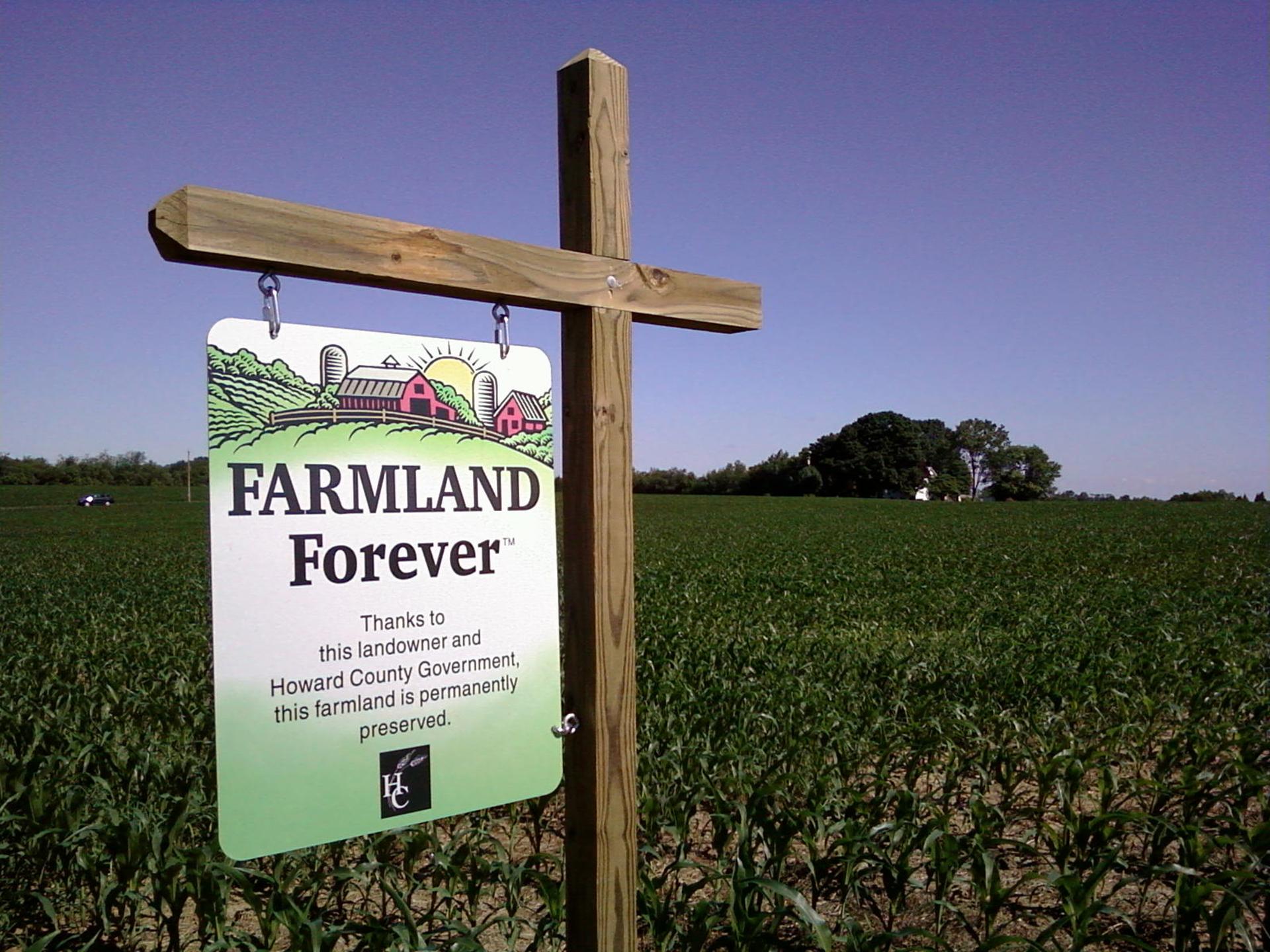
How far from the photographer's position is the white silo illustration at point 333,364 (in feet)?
6.58

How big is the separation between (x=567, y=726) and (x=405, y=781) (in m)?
0.44

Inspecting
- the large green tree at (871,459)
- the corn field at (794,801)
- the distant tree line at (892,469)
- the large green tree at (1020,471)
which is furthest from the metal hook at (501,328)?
the large green tree at (1020,471)

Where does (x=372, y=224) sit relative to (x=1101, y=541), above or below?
above

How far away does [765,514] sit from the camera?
41.5 m

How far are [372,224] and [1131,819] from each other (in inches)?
134

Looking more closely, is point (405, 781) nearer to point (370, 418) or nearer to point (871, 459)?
point (370, 418)

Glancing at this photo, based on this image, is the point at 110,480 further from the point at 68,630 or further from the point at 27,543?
the point at 68,630

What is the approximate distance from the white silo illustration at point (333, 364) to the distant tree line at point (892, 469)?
285 ft

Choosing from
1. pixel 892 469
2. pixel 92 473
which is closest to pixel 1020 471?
pixel 892 469

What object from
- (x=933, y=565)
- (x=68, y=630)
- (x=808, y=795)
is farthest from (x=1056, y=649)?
(x=68, y=630)

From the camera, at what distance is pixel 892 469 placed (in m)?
107

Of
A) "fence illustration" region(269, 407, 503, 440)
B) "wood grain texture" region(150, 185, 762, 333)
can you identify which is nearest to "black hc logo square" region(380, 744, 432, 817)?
"fence illustration" region(269, 407, 503, 440)

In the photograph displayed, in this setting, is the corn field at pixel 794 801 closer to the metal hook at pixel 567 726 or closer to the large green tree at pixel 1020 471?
the metal hook at pixel 567 726

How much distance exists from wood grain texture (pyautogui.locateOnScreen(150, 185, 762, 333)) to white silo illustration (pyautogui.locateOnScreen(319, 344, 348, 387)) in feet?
0.51
